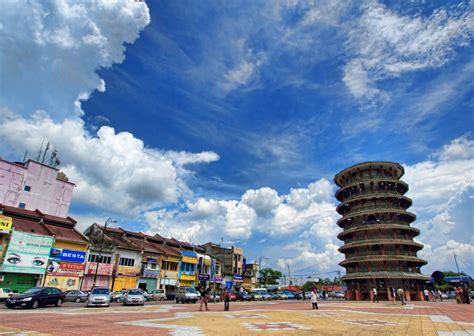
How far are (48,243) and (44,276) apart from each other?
382 cm

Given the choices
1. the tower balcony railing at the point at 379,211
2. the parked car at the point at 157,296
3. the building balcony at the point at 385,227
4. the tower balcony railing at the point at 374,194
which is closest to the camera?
the parked car at the point at 157,296

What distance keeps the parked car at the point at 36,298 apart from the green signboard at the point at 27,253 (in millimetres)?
14034

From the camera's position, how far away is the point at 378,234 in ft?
166

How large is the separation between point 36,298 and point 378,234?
1851 inches

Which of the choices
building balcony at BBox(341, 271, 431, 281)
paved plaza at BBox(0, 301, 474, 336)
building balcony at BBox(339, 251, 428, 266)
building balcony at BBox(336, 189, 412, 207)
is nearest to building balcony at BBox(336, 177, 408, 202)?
building balcony at BBox(336, 189, 412, 207)

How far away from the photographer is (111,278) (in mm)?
44781

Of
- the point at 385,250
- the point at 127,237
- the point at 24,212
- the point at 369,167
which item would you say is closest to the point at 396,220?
the point at 385,250

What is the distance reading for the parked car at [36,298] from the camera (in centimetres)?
2108

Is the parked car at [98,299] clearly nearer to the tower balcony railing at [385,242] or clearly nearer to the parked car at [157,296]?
the parked car at [157,296]

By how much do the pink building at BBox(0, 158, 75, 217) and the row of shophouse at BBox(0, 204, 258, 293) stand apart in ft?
12.2

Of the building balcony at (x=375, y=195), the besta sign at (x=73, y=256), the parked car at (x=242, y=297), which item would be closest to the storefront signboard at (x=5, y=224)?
the besta sign at (x=73, y=256)

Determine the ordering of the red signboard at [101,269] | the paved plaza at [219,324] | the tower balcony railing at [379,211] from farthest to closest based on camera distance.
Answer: the tower balcony railing at [379,211] → the red signboard at [101,269] → the paved plaza at [219,324]

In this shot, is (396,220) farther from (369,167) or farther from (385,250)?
(369,167)

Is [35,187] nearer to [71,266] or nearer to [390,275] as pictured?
[71,266]
